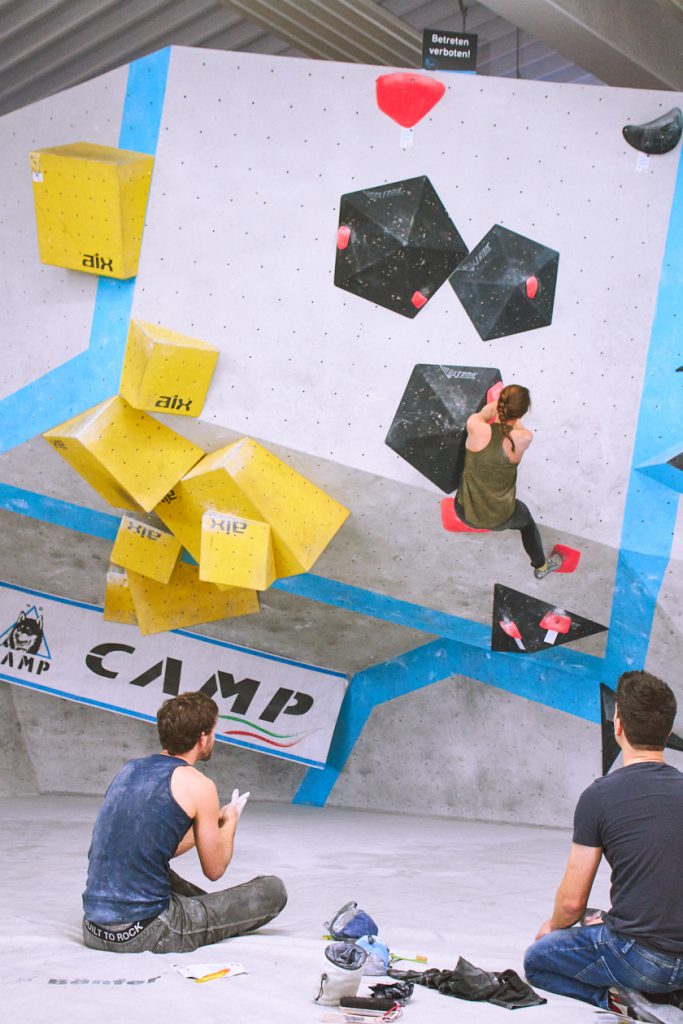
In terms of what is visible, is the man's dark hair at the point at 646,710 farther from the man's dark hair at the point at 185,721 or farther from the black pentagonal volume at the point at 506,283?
the black pentagonal volume at the point at 506,283

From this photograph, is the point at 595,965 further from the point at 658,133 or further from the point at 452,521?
the point at 658,133

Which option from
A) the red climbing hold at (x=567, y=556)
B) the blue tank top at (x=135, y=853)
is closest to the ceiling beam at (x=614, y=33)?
the red climbing hold at (x=567, y=556)

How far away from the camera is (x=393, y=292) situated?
3697mm

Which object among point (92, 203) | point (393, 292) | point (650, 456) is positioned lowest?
point (650, 456)

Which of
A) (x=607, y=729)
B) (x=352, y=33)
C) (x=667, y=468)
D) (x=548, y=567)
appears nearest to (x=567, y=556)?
(x=548, y=567)

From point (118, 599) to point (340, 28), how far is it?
2.74 meters

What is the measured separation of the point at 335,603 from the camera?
4875 mm

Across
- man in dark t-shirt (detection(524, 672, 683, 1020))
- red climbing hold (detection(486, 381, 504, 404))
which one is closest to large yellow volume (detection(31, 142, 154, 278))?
red climbing hold (detection(486, 381, 504, 404))

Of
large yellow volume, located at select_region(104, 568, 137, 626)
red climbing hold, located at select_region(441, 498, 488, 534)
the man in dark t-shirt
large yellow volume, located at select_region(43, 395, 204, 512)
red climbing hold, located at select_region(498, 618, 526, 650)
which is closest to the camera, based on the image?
the man in dark t-shirt

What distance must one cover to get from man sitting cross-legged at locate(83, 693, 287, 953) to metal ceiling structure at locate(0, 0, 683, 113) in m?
2.80

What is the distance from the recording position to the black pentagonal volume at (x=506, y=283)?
12.0 feet

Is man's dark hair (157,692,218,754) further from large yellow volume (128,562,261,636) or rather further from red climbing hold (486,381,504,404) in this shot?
large yellow volume (128,562,261,636)

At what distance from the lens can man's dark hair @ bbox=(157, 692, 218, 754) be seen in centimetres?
240

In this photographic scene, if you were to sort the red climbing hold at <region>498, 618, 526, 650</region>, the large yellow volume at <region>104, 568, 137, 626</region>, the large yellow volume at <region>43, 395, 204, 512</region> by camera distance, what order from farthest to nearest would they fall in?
1. the large yellow volume at <region>104, 568, 137, 626</region>
2. the red climbing hold at <region>498, 618, 526, 650</region>
3. the large yellow volume at <region>43, 395, 204, 512</region>
